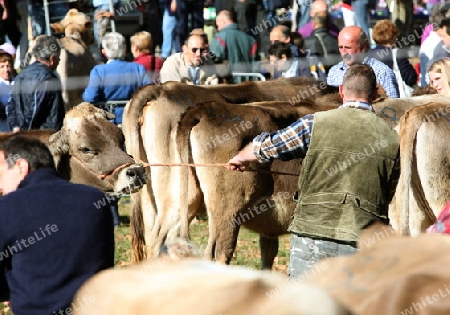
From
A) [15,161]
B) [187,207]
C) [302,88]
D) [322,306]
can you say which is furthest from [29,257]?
[302,88]

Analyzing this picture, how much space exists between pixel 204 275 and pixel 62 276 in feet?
6.75

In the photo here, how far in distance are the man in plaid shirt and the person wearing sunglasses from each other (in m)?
5.73

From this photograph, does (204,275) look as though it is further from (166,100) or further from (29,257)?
(166,100)

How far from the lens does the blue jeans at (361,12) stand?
14.5 m

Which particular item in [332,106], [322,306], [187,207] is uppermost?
[322,306]

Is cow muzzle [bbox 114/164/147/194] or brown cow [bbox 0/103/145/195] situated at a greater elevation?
brown cow [bbox 0/103/145/195]

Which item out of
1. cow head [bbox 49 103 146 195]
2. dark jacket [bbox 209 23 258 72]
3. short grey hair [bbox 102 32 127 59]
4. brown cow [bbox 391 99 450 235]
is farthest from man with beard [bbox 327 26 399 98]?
dark jacket [bbox 209 23 258 72]

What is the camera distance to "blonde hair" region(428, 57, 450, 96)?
28.9ft

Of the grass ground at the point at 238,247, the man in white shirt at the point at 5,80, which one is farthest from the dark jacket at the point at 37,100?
the grass ground at the point at 238,247

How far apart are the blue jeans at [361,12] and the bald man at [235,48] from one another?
2192 millimetres

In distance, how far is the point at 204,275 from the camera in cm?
205

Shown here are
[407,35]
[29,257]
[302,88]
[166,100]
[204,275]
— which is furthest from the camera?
[407,35]

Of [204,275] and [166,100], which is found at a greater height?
[204,275]

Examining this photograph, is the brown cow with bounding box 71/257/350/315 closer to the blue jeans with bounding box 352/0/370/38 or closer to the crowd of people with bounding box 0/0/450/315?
the crowd of people with bounding box 0/0/450/315
